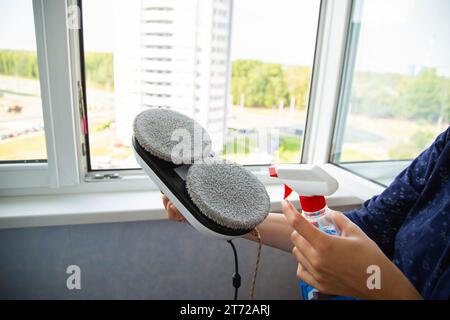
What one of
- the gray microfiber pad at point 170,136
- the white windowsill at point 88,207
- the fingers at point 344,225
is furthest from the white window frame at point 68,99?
the fingers at point 344,225

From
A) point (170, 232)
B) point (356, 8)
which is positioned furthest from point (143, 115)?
point (356, 8)

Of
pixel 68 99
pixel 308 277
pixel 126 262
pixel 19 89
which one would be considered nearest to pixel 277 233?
pixel 308 277

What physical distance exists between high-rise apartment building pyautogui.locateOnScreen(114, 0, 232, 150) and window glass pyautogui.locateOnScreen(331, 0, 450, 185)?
1.31 ft

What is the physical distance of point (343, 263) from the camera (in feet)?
1.16

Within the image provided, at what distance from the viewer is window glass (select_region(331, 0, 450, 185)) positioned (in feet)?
2.46

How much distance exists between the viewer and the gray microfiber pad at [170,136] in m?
0.41

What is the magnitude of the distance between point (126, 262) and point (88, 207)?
0.18 m

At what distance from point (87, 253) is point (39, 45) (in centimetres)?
47

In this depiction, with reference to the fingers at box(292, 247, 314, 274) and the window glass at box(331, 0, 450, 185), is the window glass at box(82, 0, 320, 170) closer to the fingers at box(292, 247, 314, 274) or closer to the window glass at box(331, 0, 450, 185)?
the window glass at box(331, 0, 450, 185)

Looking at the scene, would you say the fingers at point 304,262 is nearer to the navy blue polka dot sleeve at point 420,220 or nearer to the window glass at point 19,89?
the navy blue polka dot sleeve at point 420,220

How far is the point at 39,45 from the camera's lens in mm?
602

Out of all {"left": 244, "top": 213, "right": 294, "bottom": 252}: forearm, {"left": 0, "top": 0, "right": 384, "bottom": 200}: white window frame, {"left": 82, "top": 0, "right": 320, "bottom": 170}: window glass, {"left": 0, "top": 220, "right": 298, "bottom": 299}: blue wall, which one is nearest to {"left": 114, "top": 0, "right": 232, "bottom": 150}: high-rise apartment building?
{"left": 82, "top": 0, "right": 320, "bottom": 170}: window glass

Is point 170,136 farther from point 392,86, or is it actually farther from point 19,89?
point 392,86
